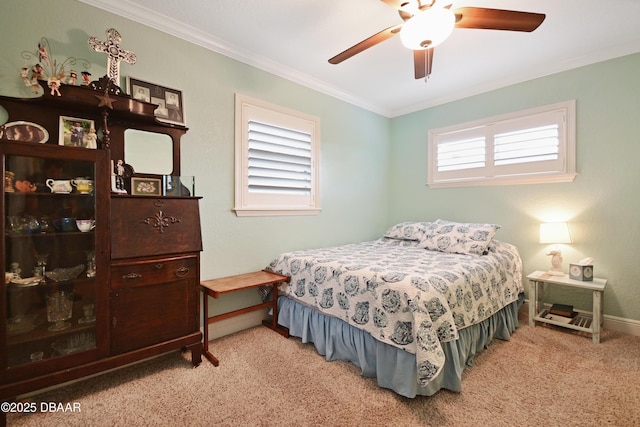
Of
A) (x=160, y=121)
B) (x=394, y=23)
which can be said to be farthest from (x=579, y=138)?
(x=160, y=121)

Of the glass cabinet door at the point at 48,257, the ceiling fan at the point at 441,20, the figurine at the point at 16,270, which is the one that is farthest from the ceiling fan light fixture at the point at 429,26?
the figurine at the point at 16,270

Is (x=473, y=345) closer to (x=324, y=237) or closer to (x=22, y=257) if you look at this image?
(x=324, y=237)

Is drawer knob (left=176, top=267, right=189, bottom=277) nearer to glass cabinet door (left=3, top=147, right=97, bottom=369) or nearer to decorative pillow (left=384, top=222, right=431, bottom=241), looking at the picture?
glass cabinet door (left=3, top=147, right=97, bottom=369)

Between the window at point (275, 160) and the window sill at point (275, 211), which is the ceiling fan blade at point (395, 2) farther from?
the window sill at point (275, 211)

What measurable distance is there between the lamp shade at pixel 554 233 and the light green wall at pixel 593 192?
0.22 m

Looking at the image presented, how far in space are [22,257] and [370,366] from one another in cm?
213

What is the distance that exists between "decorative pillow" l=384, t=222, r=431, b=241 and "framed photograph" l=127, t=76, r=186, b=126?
2588 mm

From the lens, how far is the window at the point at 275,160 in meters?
2.68

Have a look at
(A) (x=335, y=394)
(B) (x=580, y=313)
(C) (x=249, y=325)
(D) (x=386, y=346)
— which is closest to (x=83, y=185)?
(C) (x=249, y=325)

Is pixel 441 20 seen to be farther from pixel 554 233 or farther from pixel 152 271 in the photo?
pixel 554 233

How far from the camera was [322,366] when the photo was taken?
2055mm

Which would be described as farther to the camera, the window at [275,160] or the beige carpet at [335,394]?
the window at [275,160]

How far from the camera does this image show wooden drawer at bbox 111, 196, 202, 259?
1.75 m

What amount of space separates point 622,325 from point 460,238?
1556 millimetres
